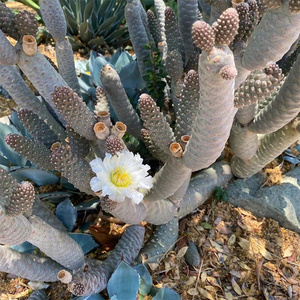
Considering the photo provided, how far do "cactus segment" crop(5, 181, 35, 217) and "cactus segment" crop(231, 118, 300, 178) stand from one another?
1.16 m

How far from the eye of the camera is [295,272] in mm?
1687

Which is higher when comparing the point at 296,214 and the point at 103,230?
the point at 296,214

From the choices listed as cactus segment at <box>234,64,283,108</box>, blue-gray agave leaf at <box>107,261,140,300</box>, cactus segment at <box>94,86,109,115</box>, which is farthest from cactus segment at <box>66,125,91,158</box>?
cactus segment at <box>234,64,283,108</box>

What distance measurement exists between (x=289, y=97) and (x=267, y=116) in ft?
0.51

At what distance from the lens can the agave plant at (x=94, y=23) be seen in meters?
2.92

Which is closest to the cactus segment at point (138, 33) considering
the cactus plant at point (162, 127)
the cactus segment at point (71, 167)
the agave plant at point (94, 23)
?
the cactus plant at point (162, 127)

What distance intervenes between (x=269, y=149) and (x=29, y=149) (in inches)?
44.6

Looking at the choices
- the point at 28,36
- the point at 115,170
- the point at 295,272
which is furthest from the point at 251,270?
the point at 28,36

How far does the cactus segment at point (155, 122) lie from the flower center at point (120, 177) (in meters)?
0.22

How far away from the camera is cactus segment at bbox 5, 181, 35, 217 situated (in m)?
0.94

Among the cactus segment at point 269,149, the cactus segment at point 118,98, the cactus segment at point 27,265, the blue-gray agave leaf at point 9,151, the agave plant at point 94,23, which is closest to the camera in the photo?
the cactus segment at point 27,265

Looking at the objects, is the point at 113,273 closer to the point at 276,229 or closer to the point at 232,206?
the point at 232,206

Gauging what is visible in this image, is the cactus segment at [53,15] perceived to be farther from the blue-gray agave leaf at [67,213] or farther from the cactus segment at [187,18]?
the blue-gray agave leaf at [67,213]

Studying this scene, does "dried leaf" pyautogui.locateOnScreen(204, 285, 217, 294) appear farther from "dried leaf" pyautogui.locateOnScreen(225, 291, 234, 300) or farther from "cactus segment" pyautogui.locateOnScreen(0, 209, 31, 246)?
"cactus segment" pyautogui.locateOnScreen(0, 209, 31, 246)
